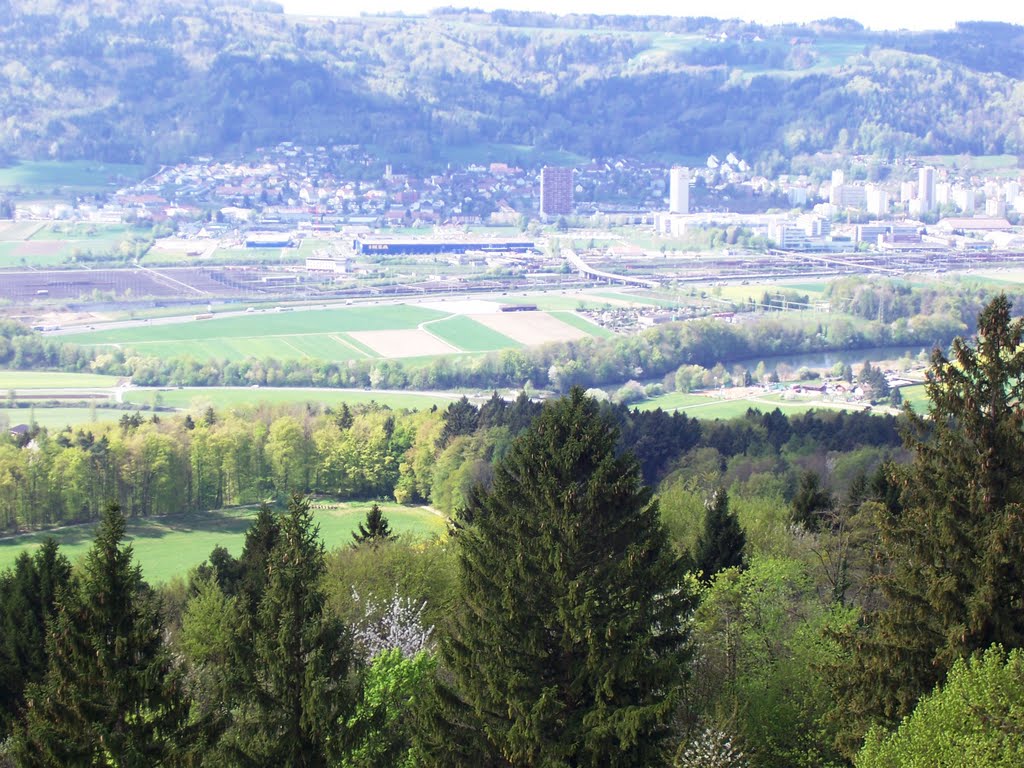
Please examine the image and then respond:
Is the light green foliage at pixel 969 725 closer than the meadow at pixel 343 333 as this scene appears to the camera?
Yes

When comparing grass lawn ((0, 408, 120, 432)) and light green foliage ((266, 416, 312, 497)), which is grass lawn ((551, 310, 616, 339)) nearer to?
grass lawn ((0, 408, 120, 432))

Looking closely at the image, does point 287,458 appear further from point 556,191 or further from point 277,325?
point 556,191

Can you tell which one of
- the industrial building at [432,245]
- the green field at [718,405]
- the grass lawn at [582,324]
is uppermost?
the industrial building at [432,245]

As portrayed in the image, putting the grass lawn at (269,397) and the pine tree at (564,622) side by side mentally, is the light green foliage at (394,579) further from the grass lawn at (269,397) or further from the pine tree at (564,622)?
the grass lawn at (269,397)

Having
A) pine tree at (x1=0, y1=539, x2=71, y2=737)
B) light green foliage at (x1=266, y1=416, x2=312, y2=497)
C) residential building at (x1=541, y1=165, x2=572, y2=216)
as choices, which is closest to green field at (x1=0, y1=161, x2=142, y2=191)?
residential building at (x1=541, y1=165, x2=572, y2=216)

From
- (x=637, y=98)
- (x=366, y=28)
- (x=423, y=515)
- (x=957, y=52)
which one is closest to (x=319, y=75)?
(x=366, y=28)

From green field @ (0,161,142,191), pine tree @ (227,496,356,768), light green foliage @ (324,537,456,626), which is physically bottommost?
light green foliage @ (324,537,456,626)

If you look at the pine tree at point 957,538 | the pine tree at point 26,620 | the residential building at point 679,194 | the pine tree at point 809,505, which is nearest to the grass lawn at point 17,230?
the residential building at point 679,194

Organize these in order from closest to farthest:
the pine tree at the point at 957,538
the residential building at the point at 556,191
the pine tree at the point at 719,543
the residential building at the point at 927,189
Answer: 1. the pine tree at the point at 957,538
2. the pine tree at the point at 719,543
3. the residential building at the point at 927,189
4. the residential building at the point at 556,191

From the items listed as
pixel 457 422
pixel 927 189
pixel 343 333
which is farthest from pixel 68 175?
pixel 457 422
